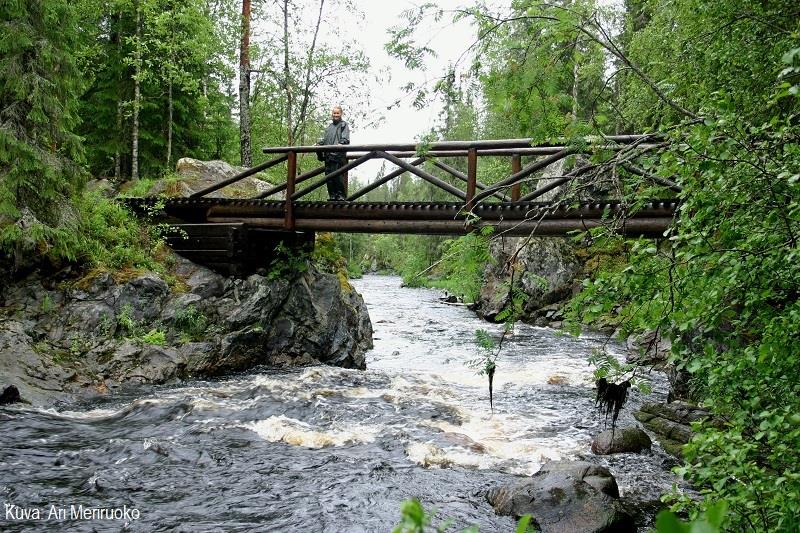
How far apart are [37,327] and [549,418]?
27.8ft

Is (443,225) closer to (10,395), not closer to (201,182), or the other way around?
(10,395)

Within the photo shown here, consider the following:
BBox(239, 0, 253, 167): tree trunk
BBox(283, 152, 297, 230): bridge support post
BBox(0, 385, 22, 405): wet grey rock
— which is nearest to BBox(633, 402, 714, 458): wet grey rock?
BBox(283, 152, 297, 230): bridge support post

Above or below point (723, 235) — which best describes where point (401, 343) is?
below

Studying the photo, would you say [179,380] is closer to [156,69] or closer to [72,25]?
[72,25]

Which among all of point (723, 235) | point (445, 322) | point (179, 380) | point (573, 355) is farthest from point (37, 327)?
point (445, 322)

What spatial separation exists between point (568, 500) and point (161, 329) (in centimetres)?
764

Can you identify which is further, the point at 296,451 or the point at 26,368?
the point at 26,368

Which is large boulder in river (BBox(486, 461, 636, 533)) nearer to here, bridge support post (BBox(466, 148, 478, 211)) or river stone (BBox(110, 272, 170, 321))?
bridge support post (BBox(466, 148, 478, 211))

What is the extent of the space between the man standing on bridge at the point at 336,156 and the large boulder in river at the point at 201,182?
10.8ft

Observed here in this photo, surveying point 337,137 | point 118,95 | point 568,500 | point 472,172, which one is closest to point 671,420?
point 568,500

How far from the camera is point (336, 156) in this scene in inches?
456

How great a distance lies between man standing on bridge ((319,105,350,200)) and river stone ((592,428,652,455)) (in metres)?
6.78

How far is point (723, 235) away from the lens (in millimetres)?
3203

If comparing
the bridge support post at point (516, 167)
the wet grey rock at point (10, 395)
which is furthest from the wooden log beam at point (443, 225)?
the wet grey rock at point (10, 395)
